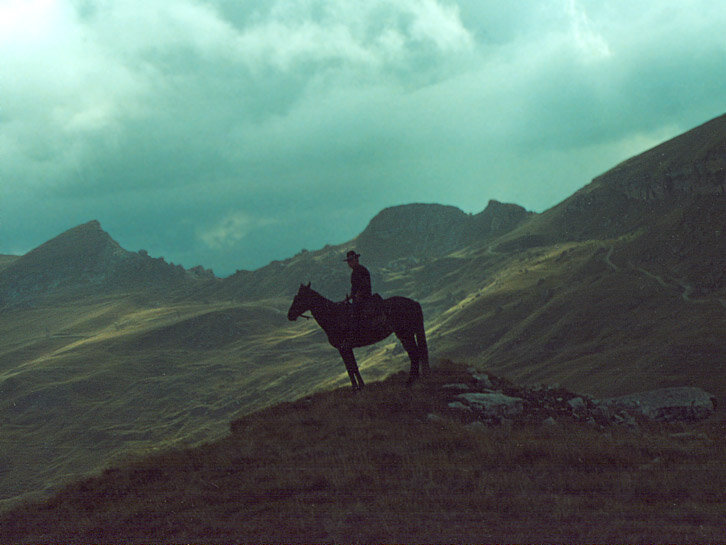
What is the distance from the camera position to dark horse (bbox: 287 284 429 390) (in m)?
18.2

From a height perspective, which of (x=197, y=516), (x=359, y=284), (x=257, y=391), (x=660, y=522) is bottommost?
(x=257, y=391)

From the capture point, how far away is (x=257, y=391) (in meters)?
150

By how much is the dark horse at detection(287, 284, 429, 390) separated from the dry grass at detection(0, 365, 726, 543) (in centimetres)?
310

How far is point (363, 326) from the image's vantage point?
18.1 m

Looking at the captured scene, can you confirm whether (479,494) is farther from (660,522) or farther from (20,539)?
(20,539)

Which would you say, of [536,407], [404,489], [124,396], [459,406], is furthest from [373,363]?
[404,489]

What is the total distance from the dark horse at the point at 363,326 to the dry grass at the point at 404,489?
3098 millimetres

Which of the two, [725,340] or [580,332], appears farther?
[580,332]

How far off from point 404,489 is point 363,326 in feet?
27.8

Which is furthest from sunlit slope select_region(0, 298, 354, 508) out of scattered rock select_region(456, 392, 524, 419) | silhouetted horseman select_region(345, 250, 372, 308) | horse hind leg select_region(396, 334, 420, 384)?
scattered rock select_region(456, 392, 524, 419)

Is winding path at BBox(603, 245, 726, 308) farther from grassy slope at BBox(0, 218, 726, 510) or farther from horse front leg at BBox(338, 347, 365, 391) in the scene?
horse front leg at BBox(338, 347, 365, 391)

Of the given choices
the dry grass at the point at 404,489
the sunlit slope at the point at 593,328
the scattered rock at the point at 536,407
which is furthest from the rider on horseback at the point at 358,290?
the sunlit slope at the point at 593,328

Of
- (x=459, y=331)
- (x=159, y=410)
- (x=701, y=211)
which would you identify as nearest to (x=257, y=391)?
(x=159, y=410)

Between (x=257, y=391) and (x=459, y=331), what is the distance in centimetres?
5888
